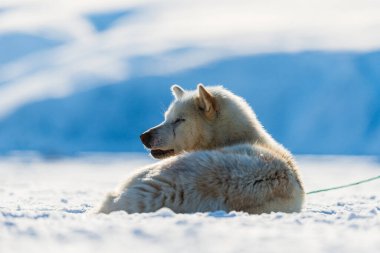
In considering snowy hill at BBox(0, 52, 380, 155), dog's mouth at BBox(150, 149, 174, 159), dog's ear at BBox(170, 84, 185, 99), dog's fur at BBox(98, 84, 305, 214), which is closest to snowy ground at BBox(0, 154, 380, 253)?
dog's fur at BBox(98, 84, 305, 214)

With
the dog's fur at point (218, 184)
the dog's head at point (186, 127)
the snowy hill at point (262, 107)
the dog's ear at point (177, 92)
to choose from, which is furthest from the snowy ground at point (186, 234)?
the snowy hill at point (262, 107)

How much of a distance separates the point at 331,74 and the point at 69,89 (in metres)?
29.6

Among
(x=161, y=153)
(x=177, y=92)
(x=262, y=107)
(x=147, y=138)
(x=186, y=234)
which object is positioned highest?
(x=262, y=107)

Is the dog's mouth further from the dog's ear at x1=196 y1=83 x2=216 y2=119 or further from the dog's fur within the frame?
the dog's fur

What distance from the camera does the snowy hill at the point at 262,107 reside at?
52.2 m

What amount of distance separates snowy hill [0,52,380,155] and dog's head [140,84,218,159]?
149 feet

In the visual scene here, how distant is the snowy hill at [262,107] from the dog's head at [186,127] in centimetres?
4538

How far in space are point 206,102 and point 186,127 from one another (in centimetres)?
27

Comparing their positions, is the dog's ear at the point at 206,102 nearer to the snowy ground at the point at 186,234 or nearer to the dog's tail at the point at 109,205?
the dog's tail at the point at 109,205

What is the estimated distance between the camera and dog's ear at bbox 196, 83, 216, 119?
4.96 meters

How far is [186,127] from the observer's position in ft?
16.6

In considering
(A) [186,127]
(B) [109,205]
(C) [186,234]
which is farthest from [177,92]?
(C) [186,234]

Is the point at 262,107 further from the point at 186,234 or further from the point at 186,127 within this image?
the point at 186,234

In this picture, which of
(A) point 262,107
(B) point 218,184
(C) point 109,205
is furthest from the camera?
(A) point 262,107
